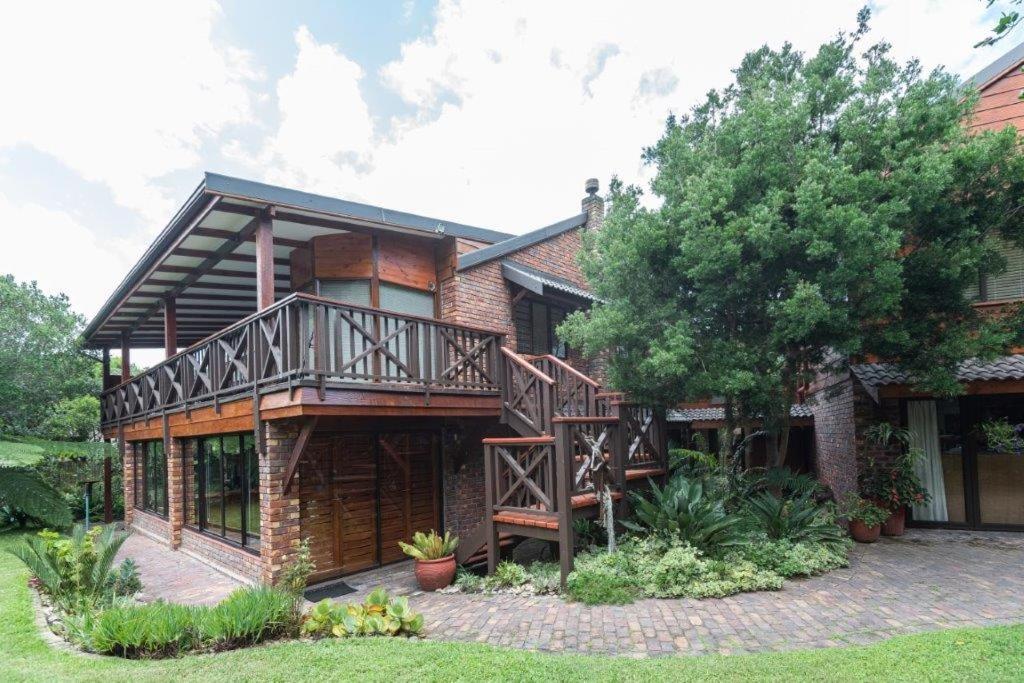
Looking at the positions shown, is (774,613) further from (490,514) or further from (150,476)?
(150,476)

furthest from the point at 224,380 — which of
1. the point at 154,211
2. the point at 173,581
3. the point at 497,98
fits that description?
the point at 154,211

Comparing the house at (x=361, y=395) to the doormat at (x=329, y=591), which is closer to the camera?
the house at (x=361, y=395)

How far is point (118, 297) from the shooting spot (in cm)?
1170

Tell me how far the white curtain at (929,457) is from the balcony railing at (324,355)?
697 cm

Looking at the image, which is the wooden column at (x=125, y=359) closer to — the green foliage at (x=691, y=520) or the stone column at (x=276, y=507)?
the stone column at (x=276, y=507)

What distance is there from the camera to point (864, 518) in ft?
26.8

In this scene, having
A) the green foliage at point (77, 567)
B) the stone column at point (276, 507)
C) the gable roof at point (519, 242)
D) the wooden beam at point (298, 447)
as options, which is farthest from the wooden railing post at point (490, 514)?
the green foliage at point (77, 567)

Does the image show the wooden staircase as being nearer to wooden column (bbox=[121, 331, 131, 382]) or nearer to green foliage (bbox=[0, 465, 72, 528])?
green foliage (bbox=[0, 465, 72, 528])

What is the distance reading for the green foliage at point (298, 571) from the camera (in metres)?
6.89

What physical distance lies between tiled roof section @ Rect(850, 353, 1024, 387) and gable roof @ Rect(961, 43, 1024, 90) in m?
4.47

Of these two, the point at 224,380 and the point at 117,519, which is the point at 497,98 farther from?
the point at 117,519

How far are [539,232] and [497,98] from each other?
1010 cm

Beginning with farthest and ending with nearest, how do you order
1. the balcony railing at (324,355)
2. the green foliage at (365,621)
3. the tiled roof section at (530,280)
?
the tiled roof section at (530,280)
the balcony railing at (324,355)
the green foliage at (365,621)

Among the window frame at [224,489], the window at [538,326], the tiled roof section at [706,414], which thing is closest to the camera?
the window frame at [224,489]
